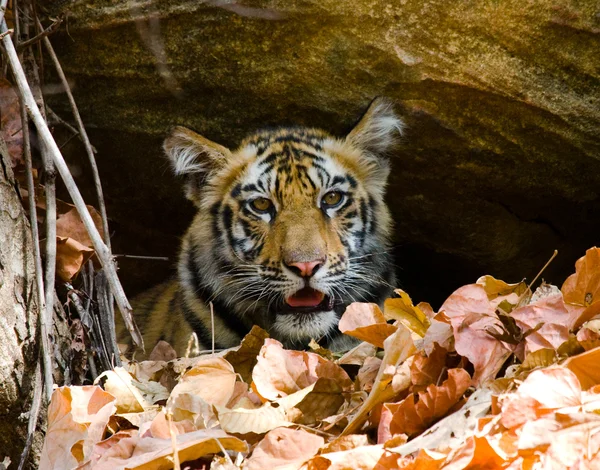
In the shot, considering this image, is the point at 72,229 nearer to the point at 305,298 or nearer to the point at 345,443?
the point at 305,298

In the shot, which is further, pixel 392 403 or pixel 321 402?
pixel 321 402

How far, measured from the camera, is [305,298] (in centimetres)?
408

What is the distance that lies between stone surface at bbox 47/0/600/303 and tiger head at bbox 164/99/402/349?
0.17m

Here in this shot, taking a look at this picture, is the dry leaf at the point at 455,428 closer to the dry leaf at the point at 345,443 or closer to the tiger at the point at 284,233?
the dry leaf at the point at 345,443

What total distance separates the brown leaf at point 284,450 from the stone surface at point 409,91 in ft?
6.92

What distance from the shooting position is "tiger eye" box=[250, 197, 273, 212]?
4.30 metres

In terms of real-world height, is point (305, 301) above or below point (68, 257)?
below

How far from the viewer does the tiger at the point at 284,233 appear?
4.07 m

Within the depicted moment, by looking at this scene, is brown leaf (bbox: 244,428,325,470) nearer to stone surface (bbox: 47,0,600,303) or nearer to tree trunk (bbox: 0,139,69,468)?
tree trunk (bbox: 0,139,69,468)

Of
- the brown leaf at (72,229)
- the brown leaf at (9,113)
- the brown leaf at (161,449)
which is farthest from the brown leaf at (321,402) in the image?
the brown leaf at (9,113)

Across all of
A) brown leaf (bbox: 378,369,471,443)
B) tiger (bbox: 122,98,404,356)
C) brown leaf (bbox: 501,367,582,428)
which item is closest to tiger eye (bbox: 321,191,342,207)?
tiger (bbox: 122,98,404,356)

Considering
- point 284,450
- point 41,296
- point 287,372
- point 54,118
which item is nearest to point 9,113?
point 54,118

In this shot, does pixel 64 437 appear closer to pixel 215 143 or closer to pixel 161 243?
pixel 215 143

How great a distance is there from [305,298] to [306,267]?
0.87ft
